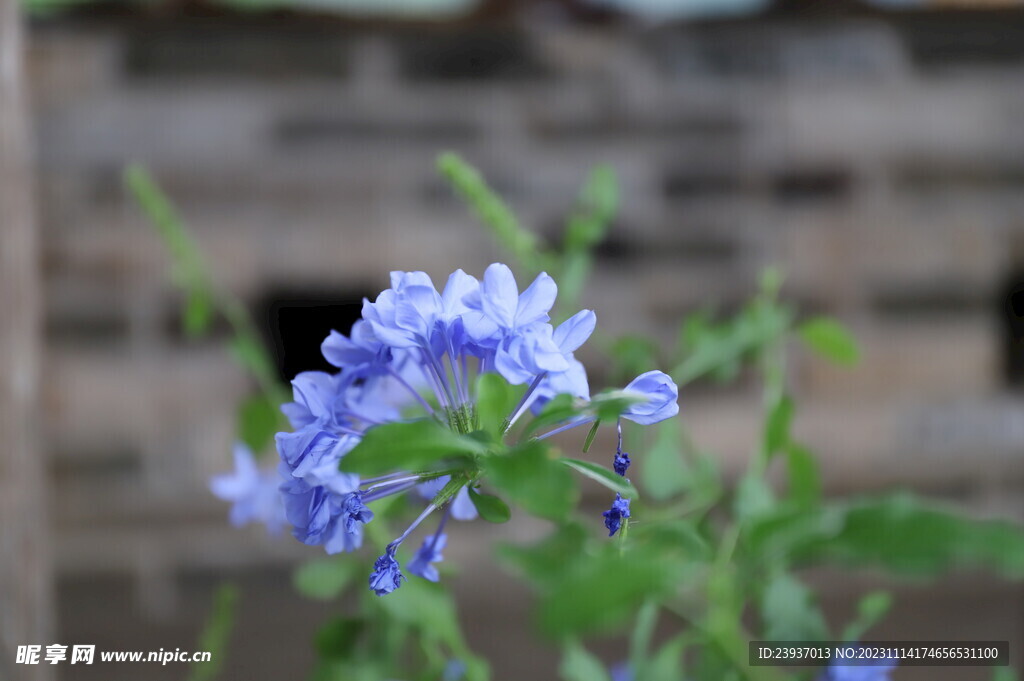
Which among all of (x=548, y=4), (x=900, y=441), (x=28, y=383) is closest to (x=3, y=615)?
(x=28, y=383)

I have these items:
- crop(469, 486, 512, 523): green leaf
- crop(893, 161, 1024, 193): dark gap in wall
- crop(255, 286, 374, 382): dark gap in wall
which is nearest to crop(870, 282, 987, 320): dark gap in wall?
crop(893, 161, 1024, 193): dark gap in wall

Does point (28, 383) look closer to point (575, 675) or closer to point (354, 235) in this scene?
point (354, 235)

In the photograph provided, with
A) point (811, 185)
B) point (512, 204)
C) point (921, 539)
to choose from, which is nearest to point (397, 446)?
point (921, 539)

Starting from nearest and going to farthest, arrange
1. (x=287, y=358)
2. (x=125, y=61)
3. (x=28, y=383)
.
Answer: (x=28, y=383) < (x=125, y=61) < (x=287, y=358)

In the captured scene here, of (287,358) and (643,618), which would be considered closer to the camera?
(643,618)

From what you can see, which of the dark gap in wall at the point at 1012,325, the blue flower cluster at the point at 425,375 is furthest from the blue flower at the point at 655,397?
the dark gap in wall at the point at 1012,325

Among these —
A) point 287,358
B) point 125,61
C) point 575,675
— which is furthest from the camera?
point 287,358

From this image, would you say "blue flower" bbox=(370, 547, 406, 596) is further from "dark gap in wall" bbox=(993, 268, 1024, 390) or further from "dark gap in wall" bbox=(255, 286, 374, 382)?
"dark gap in wall" bbox=(993, 268, 1024, 390)

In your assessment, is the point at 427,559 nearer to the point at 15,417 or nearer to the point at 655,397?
the point at 655,397
